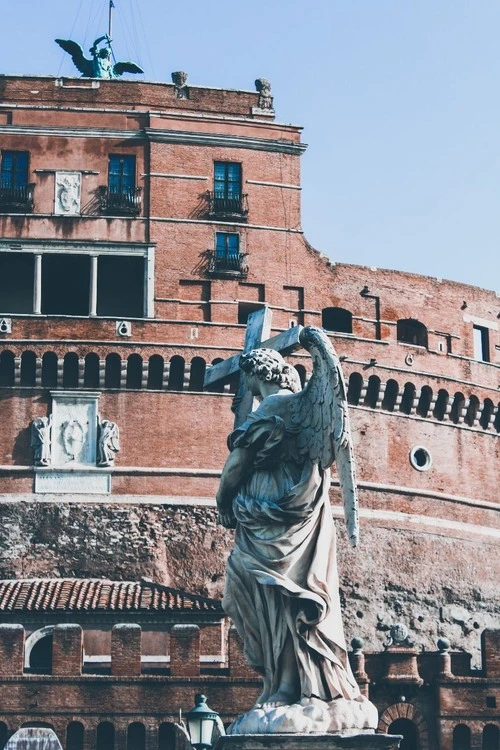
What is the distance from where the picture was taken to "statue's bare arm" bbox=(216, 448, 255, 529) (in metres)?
10.1

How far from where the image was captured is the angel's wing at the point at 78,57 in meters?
49.4

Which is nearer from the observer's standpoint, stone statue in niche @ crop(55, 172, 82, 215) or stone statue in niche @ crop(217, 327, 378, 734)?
stone statue in niche @ crop(217, 327, 378, 734)

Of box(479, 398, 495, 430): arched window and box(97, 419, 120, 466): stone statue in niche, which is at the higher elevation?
box(479, 398, 495, 430): arched window

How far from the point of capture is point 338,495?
43.8 meters

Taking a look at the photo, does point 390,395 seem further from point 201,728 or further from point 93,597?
point 201,728

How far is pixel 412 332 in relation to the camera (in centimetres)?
4747

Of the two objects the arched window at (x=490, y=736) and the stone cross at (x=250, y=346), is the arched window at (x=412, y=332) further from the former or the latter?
the stone cross at (x=250, y=346)

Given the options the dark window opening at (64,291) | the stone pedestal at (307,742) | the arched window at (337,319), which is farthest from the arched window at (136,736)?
the stone pedestal at (307,742)

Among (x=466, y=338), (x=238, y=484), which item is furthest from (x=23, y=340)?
(x=238, y=484)

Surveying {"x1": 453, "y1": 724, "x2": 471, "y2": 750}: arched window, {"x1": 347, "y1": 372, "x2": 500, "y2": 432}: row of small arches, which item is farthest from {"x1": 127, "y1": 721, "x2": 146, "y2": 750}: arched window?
{"x1": 347, "y1": 372, "x2": 500, "y2": 432}: row of small arches

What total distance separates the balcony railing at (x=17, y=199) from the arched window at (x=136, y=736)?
508 inches

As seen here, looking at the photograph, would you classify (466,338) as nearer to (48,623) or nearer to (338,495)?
(338,495)

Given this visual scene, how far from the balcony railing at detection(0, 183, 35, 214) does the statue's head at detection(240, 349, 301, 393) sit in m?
34.8

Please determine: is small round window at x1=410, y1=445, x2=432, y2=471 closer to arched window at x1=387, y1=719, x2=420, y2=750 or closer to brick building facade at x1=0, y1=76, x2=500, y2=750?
brick building facade at x1=0, y1=76, x2=500, y2=750
